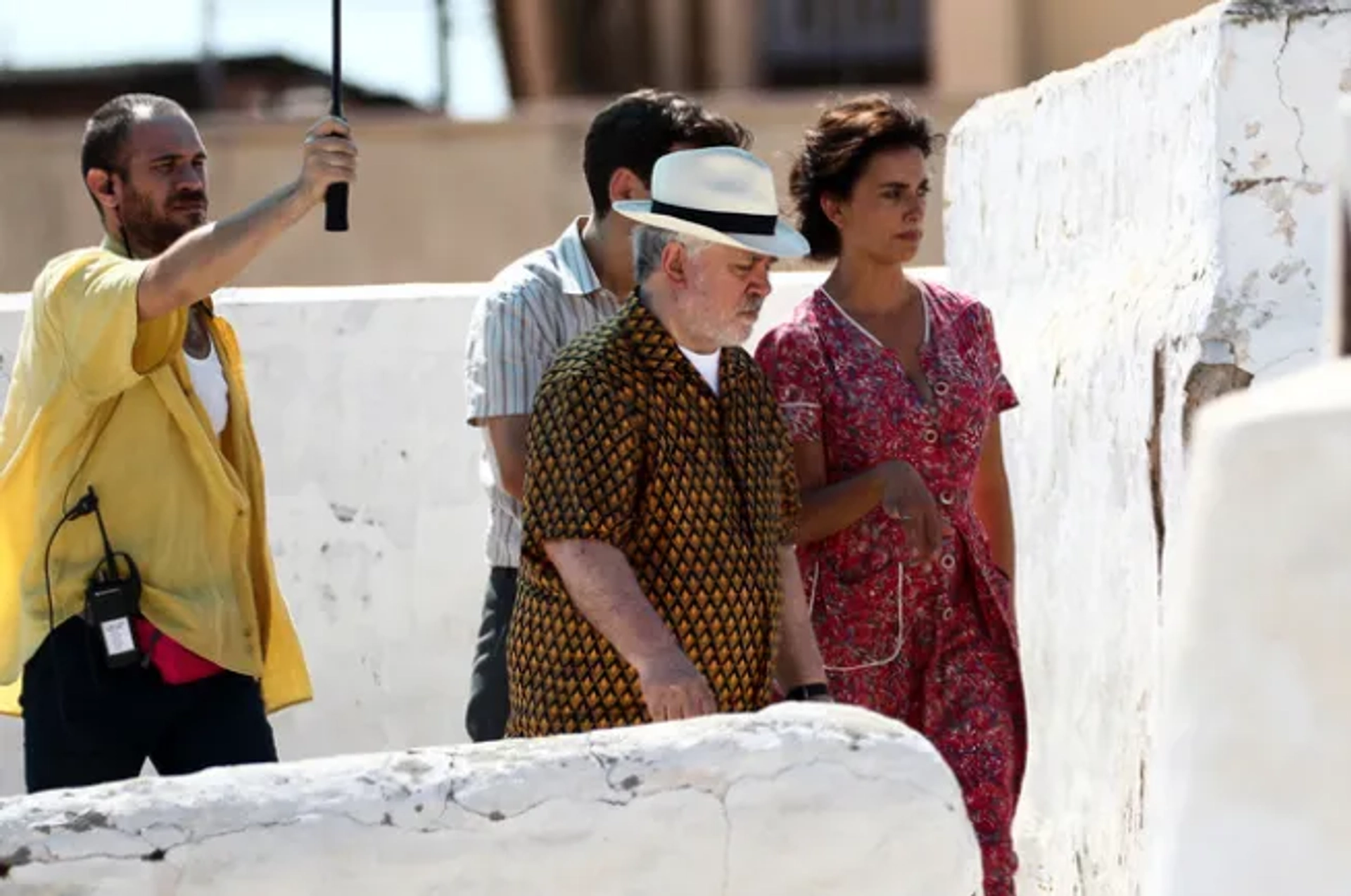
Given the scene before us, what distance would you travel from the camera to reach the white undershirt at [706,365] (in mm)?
3807

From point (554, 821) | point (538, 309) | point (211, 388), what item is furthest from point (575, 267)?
point (554, 821)

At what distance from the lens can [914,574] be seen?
4336 mm

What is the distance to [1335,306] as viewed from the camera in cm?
205

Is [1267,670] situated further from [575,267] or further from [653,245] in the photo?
[575,267]

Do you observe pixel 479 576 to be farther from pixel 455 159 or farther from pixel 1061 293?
pixel 455 159

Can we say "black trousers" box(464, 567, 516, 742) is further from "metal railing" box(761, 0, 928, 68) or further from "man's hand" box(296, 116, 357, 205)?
"metal railing" box(761, 0, 928, 68)

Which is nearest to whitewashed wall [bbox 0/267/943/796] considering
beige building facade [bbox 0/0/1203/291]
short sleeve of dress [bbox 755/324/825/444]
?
short sleeve of dress [bbox 755/324/825/444]

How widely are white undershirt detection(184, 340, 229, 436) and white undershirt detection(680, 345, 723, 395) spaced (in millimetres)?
839

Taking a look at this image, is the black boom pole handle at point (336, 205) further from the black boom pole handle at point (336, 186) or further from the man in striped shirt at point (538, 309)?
the man in striped shirt at point (538, 309)

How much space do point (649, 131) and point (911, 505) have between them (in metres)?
0.71

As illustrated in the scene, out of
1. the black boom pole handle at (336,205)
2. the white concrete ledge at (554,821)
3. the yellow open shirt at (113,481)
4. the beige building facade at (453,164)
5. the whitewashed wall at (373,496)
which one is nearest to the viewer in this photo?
the white concrete ledge at (554,821)

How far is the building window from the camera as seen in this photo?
1539 cm

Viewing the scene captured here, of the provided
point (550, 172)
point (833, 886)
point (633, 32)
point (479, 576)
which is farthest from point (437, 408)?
point (633, 32)

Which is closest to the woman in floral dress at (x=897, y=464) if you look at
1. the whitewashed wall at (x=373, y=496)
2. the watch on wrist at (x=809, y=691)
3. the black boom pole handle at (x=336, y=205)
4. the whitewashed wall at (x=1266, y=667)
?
the watch on wrist at (x=809, y=691)
